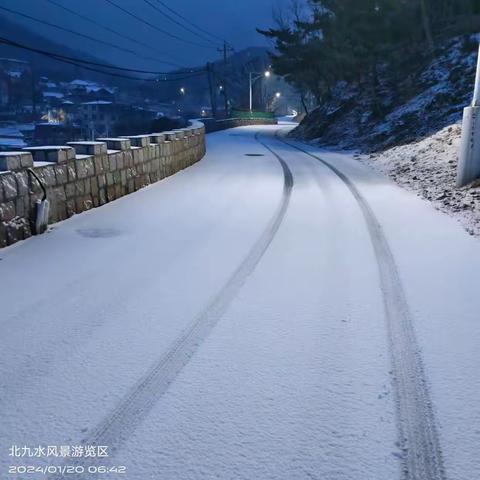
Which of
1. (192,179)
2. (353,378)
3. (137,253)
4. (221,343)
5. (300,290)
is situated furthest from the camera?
(192,179)

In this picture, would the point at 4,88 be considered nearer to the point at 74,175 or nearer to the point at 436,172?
the point at 74,175

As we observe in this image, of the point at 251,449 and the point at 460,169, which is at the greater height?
the point at 460,169

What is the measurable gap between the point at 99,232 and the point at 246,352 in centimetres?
408

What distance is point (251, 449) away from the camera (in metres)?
2.28

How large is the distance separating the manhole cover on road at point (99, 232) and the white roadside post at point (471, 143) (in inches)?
258

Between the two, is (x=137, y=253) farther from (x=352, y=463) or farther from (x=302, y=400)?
(x=352, y=463)

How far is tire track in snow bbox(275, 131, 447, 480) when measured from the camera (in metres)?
2.21

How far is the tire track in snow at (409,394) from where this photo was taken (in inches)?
86.9

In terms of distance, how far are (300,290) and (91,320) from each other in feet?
6.29

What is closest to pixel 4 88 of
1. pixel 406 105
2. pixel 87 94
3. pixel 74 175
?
pixel 87 94

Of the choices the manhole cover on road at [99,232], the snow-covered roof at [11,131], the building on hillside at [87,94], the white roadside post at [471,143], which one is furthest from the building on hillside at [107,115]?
the manhole cover on road at [99,232]

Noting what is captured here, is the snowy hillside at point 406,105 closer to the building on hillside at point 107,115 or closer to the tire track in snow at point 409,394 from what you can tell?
the tire track in snow at point 409,394

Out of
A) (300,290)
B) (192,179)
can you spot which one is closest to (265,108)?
(192,179)

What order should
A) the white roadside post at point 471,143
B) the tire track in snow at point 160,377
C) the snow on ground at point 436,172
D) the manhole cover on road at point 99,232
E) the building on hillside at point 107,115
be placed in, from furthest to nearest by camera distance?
the building on hillside at point 107,115 < the white roadside post at point 471,143 < the snow on ground at point 436,172 < the manhole cover on road at point 99,232 < the tire track in snow at point 160,377
